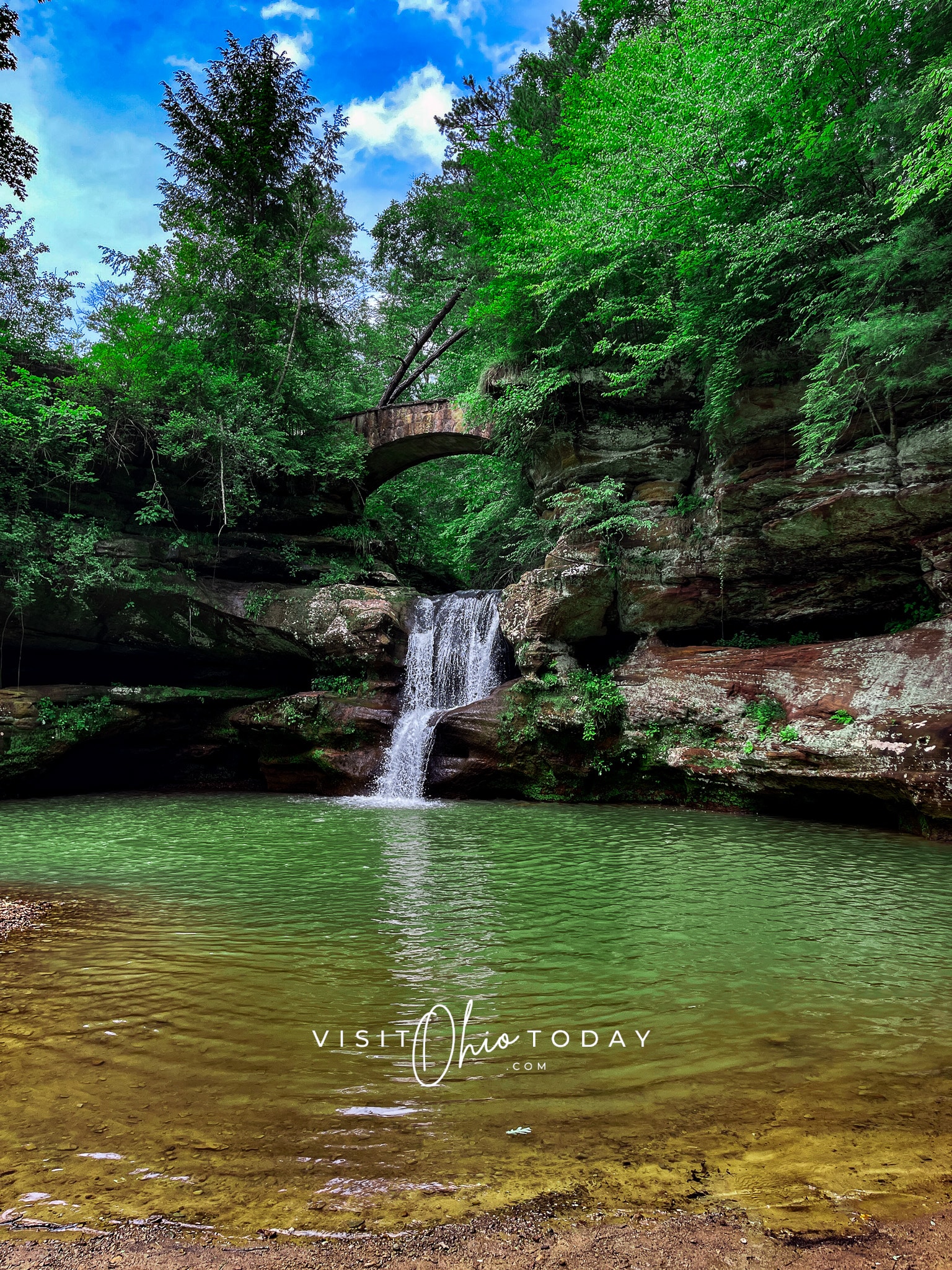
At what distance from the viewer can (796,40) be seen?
830cm

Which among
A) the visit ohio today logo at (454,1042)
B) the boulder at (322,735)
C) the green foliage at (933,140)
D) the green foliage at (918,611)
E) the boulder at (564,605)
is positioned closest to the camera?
the visit ohio today logo at (454,1042)

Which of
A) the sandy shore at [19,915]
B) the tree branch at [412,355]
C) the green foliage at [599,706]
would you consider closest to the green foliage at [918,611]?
the green foliage at [599,706]

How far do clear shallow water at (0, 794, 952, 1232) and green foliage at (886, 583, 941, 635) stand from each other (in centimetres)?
521

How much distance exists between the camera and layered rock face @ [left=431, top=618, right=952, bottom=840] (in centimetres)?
841

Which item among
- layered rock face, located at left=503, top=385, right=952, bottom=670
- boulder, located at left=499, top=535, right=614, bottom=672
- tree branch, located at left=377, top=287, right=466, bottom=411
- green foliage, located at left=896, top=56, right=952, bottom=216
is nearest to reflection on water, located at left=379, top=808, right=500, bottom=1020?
boulder, located at left=499, top=535, right=614, bottom=672

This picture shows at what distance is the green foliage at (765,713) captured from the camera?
9.72 m

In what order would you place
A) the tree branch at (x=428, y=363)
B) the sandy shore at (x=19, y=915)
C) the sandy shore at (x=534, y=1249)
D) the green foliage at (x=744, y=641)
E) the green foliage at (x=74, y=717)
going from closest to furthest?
1. the sandy shore at (x=534, y=1249)
2. the sandy shore at (x=19, y=915)
3. the green foliage at (x=744, y=641)
4. the green foliage at (x=74, y=717)
5. the tree branch at (x=428, y=363)

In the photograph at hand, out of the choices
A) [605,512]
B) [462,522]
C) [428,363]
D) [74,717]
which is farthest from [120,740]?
[428,363]

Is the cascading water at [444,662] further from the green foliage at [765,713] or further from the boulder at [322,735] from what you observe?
the green foliage at [765,713]

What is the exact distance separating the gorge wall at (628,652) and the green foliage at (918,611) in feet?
0.11

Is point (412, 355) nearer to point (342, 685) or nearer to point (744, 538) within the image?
point (342, 685)

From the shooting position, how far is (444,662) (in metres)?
14.8

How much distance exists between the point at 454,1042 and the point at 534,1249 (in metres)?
1.31

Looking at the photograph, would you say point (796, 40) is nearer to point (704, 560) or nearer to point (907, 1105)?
Answer: point (704, 560)
